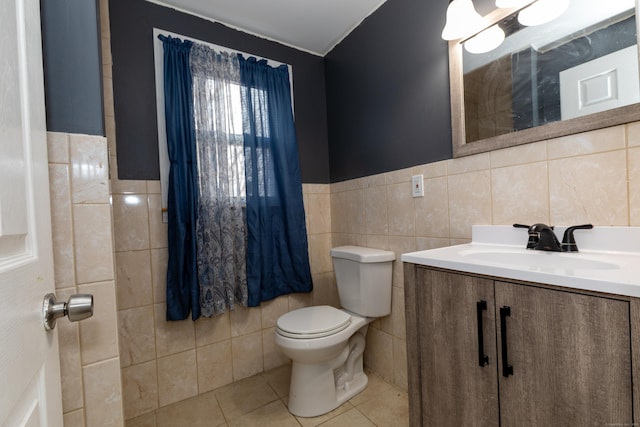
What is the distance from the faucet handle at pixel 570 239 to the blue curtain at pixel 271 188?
1.38 metres

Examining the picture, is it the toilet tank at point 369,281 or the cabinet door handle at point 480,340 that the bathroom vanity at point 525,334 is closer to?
the cabinet door handle at point 480,340

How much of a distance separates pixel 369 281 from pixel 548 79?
3.93 feet

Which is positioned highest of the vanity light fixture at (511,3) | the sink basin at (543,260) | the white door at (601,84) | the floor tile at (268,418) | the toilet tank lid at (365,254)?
the vanity light fixture at (511,3)

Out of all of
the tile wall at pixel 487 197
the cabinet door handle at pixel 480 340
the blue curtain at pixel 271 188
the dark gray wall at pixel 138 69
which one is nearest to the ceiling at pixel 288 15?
the dark gray wall at pixel 138 69

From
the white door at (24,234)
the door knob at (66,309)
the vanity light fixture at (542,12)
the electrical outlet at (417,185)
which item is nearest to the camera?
the white door at (24,234)

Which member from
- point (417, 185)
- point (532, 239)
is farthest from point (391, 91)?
point (532, 239)

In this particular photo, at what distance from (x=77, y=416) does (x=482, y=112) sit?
174 centimetres

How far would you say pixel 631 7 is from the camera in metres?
0.86

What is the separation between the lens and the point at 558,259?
2.90ft

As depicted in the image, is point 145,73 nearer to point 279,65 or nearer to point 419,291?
point 279,65

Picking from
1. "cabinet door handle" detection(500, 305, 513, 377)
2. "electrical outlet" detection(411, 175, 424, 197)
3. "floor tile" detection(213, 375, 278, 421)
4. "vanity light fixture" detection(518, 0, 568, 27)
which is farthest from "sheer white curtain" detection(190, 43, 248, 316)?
"vanity light fixture" detection(518, 0, 568, 27)

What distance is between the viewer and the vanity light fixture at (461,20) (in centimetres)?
117

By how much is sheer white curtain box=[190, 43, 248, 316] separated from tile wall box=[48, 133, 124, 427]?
83cm

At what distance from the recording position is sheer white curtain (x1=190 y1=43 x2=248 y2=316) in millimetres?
1586
